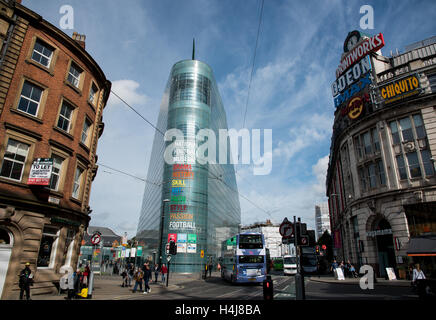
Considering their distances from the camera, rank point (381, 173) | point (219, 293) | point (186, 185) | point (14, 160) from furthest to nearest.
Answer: point (186, 185) < point (381, 173) < point (219, 293) < point (14, 160)

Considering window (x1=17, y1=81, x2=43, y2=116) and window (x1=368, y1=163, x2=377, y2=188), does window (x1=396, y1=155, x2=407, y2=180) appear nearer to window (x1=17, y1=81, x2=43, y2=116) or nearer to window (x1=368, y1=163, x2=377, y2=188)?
window (x1=368, y1=163, x2=377, y2=188)

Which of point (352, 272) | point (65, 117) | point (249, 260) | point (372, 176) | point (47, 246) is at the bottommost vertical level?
point (352, 272)

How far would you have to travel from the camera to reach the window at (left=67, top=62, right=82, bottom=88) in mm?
18298

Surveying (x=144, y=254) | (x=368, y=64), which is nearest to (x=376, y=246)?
(x=368, y=64)

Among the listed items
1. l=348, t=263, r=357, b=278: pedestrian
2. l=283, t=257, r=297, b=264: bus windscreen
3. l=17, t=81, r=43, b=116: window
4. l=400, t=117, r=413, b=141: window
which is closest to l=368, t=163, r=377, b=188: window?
l=400, t=117, r=413, b=141: window

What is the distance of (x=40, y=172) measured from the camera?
564 inches

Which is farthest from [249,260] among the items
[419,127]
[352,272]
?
[419,127]

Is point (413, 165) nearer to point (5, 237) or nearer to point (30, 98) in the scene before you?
point (30, 98)

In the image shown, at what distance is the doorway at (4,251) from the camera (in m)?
12.8

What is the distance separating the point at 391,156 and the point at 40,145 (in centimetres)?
2894

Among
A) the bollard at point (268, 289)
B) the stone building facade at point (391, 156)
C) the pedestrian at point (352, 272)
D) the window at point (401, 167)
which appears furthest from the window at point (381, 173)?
the bollard at point (268, 289)

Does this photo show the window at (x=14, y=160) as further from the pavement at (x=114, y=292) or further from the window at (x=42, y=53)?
the pavement at (x=114, y=292)
